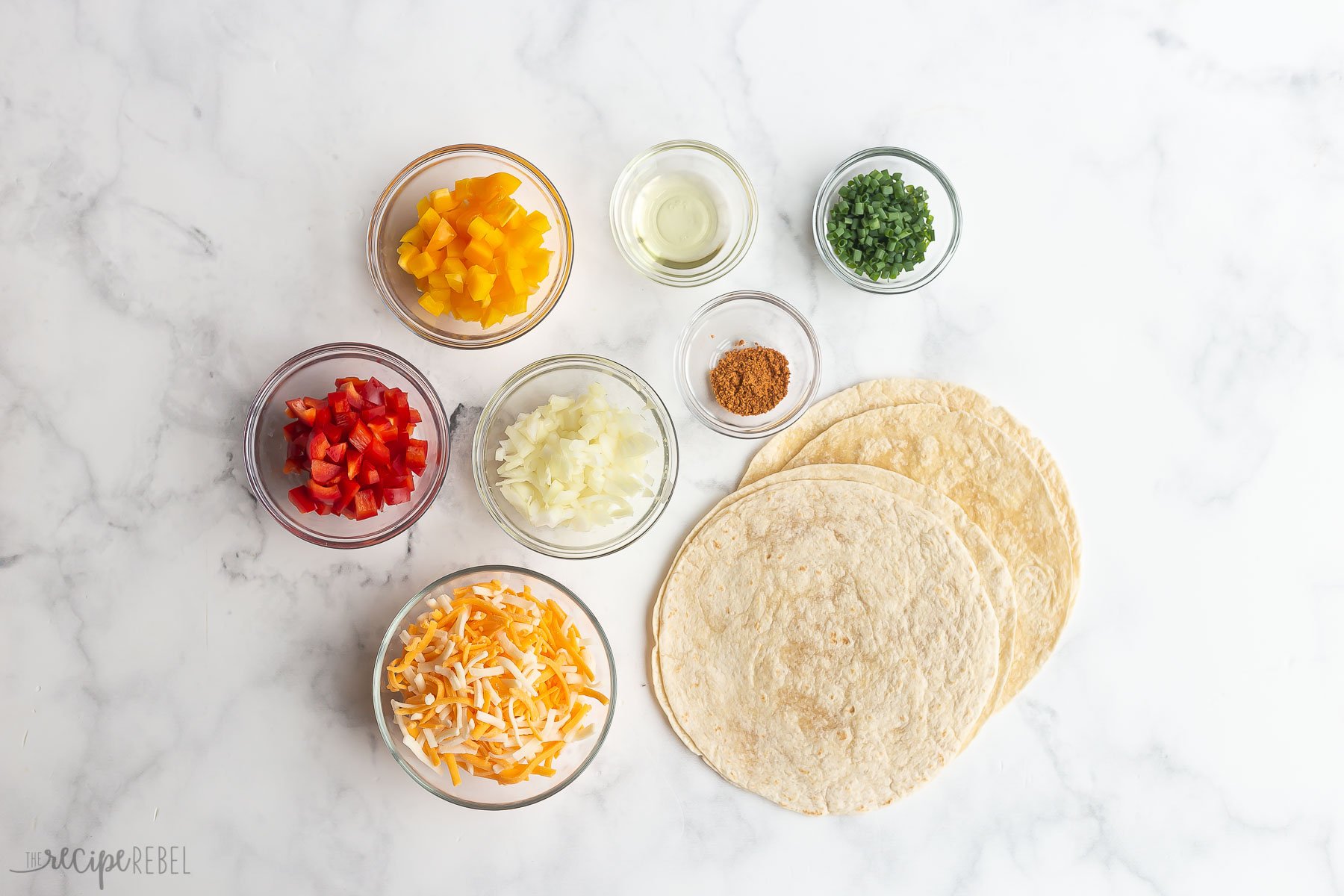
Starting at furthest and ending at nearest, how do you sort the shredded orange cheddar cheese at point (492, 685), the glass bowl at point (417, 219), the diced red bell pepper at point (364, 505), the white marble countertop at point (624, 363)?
the white marble countertop at point (624, 363) → the glass bowl at point (417, 219) → the diced red bell pepper at point (364, 505) → the shredded orange cheddar cheese at point (492, 685)

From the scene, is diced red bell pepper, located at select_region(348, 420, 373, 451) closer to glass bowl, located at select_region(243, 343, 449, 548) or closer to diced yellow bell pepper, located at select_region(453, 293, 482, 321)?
glass bowl, located at select_region(243, 343, 449, 548)

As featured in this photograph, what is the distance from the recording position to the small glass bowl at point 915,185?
2.58 meters

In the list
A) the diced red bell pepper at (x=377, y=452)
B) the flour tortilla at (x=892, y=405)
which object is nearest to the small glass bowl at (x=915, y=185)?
the flour tortilla at (x=892, y=405)

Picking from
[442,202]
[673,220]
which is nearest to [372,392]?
[442,202]

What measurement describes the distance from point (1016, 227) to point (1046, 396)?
56cm

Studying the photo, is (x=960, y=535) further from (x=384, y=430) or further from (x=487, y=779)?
(x=384, y=430)

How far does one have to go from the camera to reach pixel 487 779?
2404 mm

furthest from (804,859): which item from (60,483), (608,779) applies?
(60,483)

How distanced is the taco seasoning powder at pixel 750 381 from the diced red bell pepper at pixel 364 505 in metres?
1.07

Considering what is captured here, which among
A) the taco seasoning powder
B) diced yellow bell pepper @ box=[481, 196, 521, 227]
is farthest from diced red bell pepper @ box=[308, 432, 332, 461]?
the taco seasoning powder

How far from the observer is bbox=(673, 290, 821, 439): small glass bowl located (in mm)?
2625

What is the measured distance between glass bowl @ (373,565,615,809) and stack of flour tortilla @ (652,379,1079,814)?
21 cm

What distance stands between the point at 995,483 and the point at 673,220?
130 centimetres

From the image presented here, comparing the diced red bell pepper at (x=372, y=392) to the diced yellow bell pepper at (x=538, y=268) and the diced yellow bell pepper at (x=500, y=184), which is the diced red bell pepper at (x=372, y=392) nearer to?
the diced yellow bell pepper at (x=538, y=268)
